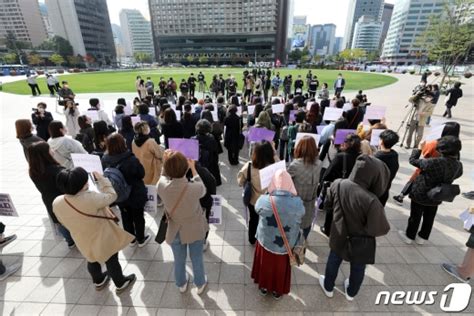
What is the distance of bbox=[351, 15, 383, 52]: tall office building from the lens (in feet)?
422

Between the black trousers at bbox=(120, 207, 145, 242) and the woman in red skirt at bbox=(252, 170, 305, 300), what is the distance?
6.74 ft

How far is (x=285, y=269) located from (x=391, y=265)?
79.5 inches

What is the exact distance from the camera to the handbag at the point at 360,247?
8.11 ft

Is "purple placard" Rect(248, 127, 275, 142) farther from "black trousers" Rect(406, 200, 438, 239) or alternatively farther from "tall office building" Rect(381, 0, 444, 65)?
"tall office building" Rect(381, 0, 444, 65)

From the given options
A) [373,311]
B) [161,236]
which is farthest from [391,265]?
[161,236]

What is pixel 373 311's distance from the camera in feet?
9.43

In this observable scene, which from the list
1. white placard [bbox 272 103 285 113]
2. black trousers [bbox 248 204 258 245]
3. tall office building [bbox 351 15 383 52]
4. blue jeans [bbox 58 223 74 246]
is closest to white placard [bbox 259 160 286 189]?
black trousers [bbox 248 204 258 245]

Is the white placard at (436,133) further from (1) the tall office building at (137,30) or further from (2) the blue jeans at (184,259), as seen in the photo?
(1) the tall office building at (137,30)

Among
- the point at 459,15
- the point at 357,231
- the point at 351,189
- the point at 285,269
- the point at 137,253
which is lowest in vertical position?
the point at 137,253

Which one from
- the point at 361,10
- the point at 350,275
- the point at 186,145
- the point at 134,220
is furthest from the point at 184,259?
the point at 361,10

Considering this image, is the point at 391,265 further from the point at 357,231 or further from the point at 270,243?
the point at 270,243

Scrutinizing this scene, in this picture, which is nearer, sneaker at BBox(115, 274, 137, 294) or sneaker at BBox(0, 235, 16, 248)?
sneaker at BBox(115, 274, 137, 294)

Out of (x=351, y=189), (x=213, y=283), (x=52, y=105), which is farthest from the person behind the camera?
(x=52, y=105)

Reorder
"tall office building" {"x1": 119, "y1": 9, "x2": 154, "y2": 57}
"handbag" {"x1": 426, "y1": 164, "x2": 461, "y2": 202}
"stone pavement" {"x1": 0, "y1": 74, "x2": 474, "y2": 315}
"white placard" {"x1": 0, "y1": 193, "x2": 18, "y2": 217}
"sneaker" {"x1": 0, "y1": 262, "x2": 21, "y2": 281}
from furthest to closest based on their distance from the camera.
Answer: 1. "tall office building" {"x1": 119, "y1": 9, "x2": 154, "y2": 57}
2. "white placard" {"x1": 0, "y1": 193, "x2": 18, "y2": 217}
3. "sneaker" {"x1": 0, "y1": 262, "x2": 21, "y2": 281}
4. "handbag" {"x1": 426, "y1": 164, "x2": 461, "y2": 202}
5. "stone pavement" {"x1": 0, "y1": 74, "x2": 474, "y2": 315}
